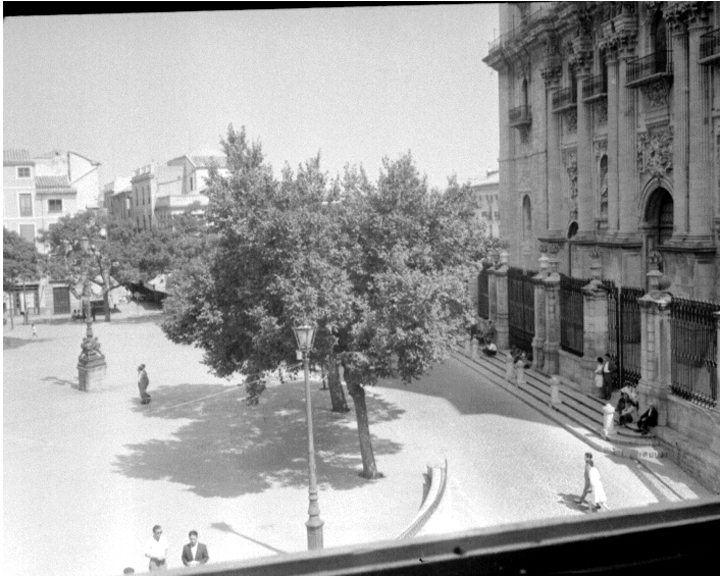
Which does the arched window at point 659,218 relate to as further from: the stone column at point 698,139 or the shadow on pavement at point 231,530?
the shadow on pavement at point 231,530

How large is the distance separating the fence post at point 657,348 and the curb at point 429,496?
3.81 metres

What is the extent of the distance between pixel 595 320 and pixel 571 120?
914 cm

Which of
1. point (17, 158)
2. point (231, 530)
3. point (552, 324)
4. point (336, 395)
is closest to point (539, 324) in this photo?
point (552, 324)

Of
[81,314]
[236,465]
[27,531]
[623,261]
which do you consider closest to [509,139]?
[623,261]

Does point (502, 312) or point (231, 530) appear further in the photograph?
point (502, 312)

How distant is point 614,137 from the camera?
800 inches

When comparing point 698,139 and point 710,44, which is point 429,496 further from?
point 710,44

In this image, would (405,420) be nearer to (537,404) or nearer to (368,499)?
(537,404)

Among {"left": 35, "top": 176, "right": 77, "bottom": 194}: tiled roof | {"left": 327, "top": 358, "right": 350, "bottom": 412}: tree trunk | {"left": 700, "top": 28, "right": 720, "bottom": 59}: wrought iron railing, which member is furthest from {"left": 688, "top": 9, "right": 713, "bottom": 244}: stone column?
{"left": 35, "top": 176, "right": 77, "bottom": 194}: tiled roof

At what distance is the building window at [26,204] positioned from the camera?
17.0 meters

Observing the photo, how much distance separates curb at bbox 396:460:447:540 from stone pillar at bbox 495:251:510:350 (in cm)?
1080

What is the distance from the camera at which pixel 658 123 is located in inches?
731

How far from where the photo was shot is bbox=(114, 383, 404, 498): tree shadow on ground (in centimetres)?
1282

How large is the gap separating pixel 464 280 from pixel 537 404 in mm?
5058
